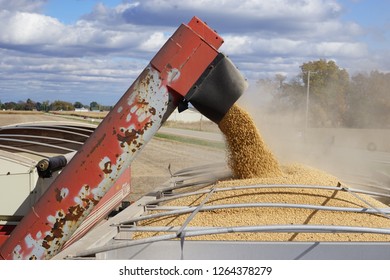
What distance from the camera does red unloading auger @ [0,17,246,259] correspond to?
3.44 metres

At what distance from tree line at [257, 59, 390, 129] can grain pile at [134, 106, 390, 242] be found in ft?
26.3

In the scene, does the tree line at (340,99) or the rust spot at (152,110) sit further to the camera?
the tree line at (340,99)

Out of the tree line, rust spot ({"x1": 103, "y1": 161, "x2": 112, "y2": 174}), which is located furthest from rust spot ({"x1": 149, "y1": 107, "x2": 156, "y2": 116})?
the tree line

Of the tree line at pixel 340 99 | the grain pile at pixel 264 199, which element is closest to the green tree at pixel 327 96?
the tree line at pixel 340 99

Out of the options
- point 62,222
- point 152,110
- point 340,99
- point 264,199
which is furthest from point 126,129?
point 340,99

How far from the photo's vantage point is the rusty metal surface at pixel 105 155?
3.44 meters

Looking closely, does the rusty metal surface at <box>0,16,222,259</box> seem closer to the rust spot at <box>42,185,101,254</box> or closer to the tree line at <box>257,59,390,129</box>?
the rust spot at <box>42,185,101,254</box>

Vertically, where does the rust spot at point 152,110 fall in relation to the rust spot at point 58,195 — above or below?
above

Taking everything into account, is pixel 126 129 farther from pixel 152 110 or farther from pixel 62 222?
pixel 62 222

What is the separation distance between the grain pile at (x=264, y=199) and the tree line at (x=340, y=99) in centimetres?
803

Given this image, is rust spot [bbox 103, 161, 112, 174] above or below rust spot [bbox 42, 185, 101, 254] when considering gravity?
above

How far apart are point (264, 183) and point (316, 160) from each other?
17.5 feet

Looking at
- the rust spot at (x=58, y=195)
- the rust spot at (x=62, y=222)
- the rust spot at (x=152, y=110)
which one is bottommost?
the rust spot at (x=62, y=222)

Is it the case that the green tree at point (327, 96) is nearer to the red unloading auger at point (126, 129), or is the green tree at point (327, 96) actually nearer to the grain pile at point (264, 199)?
the grain pile at point (264, 199)
